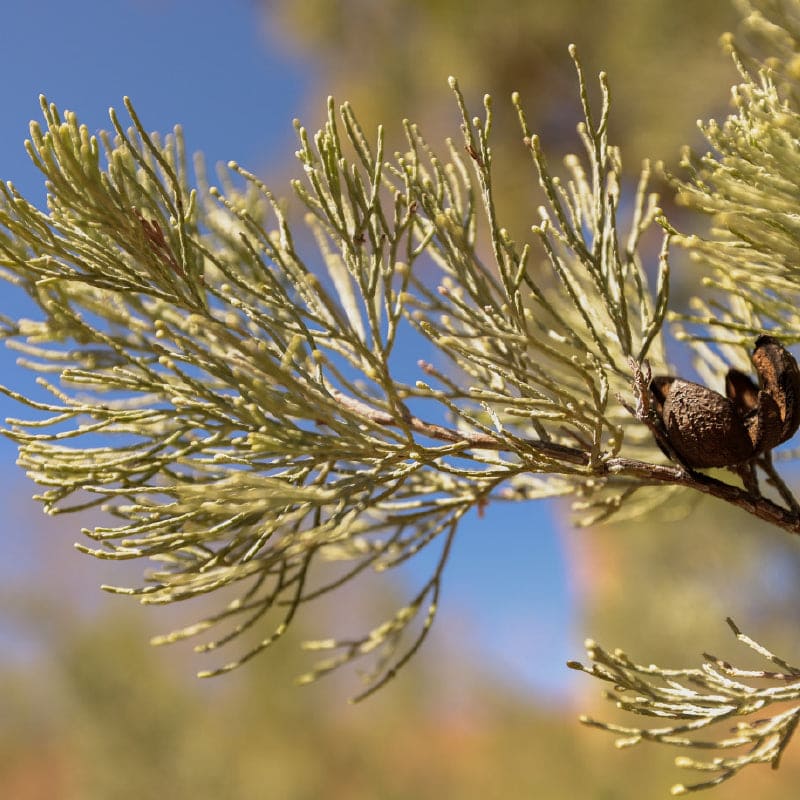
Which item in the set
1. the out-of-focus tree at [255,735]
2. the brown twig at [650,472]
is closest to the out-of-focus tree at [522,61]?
the brown twig at [650,472]

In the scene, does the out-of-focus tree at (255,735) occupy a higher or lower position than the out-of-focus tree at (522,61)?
lower

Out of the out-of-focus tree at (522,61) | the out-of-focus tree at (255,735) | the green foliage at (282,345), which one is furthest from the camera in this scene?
the out-of-focus tree at (255,735)

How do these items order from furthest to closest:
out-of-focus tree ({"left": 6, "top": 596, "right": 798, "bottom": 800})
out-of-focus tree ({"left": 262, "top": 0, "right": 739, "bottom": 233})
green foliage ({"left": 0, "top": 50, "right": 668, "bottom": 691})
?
out-of-focus tree ({"left": 6, "top": 596, "right": 798, "bottom": 800}) < out-of-focus tree ({"left": 262, "top": 0, "right": 739, "bottom": 233}) < green foliage ({"left": 0, "top": 50, "right": 668, "bottom": 691})

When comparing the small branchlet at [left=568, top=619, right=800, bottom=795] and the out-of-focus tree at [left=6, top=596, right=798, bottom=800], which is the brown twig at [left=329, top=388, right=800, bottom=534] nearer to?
the small branchlet at [left=568, top=619, right=800, bottom=795]

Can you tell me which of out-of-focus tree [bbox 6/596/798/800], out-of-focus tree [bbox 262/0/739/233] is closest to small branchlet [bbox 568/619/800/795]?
out-of-focus tree [bbox 262/0/739/233]

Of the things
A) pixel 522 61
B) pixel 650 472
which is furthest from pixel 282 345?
pixel 522 61

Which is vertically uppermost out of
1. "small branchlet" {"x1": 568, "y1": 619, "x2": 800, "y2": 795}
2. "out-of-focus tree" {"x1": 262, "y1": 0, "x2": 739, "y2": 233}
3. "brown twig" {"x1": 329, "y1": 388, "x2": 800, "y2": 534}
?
"out-of-focus tree" {"x1": 262, "y1": 0, "x2": 739, "y2": 233}

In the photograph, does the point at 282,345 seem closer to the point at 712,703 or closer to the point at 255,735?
the point at 712,703

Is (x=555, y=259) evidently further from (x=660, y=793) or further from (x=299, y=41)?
(x=299, y=41)

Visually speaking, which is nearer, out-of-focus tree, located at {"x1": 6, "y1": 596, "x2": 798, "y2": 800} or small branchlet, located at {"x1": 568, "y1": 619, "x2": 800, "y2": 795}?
small branchlet, located at {"x1": 568, "y1": 619, "x2": 800, "y2": 795}

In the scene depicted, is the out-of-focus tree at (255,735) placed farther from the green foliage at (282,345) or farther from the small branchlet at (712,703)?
the green foliage at (282,345)

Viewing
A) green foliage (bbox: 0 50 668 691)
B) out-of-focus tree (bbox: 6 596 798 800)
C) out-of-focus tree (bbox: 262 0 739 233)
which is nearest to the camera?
green foliage (bbox: 0 50 668 691)

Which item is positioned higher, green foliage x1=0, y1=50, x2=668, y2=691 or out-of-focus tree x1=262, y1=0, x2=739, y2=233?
out-of-focus tree x1=262, y1=0, x2=739, y2=233
